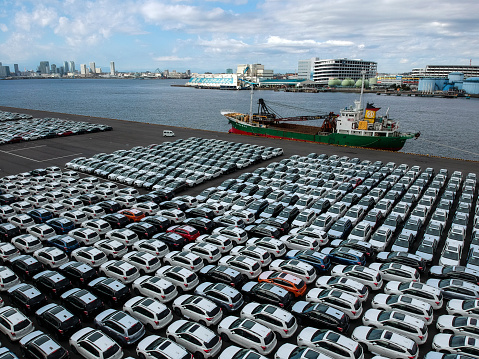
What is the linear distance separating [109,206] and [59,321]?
46.9ft

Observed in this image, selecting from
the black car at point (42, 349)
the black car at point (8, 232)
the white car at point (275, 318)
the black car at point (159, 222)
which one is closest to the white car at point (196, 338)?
the white car at point (275, 318)

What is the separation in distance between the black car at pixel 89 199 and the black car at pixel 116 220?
4.96m

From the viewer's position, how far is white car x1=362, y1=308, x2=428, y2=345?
1384 centimetres

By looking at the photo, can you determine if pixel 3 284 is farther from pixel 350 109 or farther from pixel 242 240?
pixel 350 109

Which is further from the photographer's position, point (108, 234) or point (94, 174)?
point (94, 174)

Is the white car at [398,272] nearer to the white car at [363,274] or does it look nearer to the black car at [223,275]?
the white car at [363,274]

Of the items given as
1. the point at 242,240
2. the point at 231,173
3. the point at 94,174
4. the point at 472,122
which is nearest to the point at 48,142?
the point at 94,174

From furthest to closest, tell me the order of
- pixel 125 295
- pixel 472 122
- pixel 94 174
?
pixel 472 122 → pixel 94 174 → pixel 125 295

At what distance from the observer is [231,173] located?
129 feet

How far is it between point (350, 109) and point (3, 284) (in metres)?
57.1

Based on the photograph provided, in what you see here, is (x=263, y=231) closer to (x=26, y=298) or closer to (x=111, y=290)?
(x=111, y=290)

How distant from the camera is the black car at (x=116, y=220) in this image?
81.8 ft

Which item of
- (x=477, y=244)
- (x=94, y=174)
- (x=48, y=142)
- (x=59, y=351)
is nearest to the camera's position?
(x=59, y=351)

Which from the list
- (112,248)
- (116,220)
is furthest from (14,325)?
(116,220)
